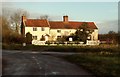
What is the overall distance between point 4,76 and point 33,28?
70822mm

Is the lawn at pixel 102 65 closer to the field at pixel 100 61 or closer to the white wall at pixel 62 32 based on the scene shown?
the field at pixel 100 61

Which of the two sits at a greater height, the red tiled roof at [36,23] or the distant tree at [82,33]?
the red tiled roof at [36,23]

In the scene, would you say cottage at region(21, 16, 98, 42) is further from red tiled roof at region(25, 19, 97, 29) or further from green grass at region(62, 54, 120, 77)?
green grass at region(62, 54, 120, 77)

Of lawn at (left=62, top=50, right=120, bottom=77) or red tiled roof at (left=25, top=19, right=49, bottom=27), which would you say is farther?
red tiled roof at (left=25, top=19, right=49, bottom=27)

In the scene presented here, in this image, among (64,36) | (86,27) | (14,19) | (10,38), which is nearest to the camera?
(10,38)

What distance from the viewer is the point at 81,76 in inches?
643

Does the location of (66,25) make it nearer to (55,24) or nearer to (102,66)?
(55,24)

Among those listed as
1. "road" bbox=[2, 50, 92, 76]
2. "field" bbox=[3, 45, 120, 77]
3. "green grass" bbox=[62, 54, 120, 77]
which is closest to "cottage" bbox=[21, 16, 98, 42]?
"field" bbox=[3, 45, 120, 77]

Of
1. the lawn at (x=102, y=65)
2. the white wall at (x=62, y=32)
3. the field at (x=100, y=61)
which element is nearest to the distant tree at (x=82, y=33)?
the white wall at (x=62, y=32)

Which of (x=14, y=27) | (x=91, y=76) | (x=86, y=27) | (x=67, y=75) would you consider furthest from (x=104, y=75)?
(x=14, y=27)

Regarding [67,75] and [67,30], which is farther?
[67,30]

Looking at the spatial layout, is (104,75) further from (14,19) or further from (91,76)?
(14,19)

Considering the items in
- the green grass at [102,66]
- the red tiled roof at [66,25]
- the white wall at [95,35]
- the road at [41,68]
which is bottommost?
the road at [41,68]

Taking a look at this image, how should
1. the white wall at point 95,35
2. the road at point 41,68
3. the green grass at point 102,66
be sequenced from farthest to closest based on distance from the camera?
the white wall at point 95,35, the road at point 41,68, the green grass at point 102,66
